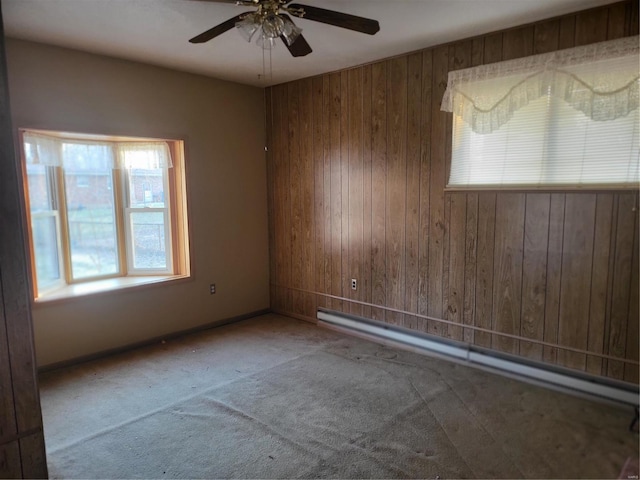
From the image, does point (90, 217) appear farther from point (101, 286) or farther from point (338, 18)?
point (338, 18)

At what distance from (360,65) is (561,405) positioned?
9.94ft

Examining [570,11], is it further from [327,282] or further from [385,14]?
[327,282]

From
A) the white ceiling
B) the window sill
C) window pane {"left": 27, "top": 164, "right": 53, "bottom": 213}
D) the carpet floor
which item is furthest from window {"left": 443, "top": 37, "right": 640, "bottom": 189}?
window pane {"left": 27, "top": 164, "right": 53, "bottom": 213}

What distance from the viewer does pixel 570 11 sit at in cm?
260

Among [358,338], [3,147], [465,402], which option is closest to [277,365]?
[358,338]

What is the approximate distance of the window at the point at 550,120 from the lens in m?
2.50

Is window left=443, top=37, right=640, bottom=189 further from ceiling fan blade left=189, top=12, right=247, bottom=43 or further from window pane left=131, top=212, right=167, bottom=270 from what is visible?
window pane left=131, top=212, right=167, bottom=270

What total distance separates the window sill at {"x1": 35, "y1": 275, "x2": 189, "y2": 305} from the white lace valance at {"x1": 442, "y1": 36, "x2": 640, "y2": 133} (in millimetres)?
2899

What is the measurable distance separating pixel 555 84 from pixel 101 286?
380cm

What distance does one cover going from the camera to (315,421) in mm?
2521

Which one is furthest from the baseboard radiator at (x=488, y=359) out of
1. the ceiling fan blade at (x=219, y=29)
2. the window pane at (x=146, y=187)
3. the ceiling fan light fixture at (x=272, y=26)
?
the ceiling fan blade at (x=219, y=29)

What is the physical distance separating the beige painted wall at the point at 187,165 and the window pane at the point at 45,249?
0.40 meters

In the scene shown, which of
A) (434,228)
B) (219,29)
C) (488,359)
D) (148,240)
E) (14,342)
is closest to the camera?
(14,342)

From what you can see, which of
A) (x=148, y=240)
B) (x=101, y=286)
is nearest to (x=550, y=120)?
(x=148, y=240)
